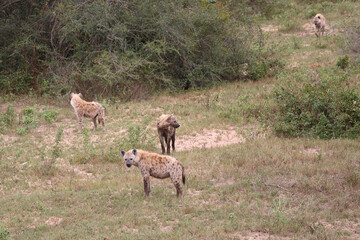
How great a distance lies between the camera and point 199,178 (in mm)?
8117

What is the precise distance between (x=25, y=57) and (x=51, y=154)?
5.78 metres

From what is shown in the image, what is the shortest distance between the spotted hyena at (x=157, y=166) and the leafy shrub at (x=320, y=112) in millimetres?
3584

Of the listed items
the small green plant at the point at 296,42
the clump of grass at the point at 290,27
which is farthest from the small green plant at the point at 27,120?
the clump of grass at the point at 290,27

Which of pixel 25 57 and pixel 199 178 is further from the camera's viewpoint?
pixel 25 57

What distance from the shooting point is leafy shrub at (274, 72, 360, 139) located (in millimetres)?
9742

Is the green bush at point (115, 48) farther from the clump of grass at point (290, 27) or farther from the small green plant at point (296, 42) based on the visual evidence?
the clump of grass at point (290, 27)

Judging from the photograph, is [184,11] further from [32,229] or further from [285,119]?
[32,229]

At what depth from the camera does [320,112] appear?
10023 mm

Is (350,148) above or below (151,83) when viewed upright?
below

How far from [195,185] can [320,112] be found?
357cm

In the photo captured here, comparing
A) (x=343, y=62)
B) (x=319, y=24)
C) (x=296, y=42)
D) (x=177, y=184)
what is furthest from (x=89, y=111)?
(x=319, y=24)

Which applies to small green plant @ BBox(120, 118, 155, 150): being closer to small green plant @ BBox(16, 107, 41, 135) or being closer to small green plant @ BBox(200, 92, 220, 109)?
small green plant @ BBox(16, 107, 41, 135)

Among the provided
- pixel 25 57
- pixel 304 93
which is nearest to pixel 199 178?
pixel 304 93

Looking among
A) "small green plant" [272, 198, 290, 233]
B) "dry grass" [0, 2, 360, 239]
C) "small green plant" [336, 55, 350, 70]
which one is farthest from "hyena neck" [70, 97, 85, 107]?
"small green plant" [336, 55, 350, 70]
